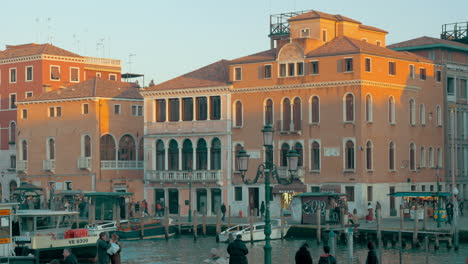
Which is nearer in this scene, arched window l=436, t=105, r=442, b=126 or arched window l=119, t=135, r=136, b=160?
arched window l=436, t=105, r=442, b=126

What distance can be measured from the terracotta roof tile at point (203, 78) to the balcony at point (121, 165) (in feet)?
19.0

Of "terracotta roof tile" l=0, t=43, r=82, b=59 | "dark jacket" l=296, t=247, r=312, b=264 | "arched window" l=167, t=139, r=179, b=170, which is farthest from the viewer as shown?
"terracotta roof tile" l=0, t=43, r=82, b=59

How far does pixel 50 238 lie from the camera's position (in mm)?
40531

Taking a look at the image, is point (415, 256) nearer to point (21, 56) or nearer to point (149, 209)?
point (149, 209)

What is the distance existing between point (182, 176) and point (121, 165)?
699 cm

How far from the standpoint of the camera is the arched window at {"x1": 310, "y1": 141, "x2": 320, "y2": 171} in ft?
202

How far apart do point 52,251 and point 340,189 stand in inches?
933

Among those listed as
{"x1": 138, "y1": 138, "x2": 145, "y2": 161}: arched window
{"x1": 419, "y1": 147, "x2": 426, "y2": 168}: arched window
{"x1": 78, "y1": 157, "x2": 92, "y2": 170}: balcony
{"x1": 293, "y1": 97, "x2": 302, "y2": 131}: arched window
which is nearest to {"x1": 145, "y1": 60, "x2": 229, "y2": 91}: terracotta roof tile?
{"x1": 293, "y1": 97, "x2": 302, "y2": 131}: arched window

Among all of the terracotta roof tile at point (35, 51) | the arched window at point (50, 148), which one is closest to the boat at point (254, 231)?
the arched window at point (50, 148)

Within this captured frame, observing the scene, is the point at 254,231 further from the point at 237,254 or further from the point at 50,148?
the point at 50,148

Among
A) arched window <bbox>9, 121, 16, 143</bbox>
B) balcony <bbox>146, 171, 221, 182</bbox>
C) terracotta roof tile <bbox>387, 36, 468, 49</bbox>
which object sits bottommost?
balcony <bbox>146, 171, 221, 182</bbox>

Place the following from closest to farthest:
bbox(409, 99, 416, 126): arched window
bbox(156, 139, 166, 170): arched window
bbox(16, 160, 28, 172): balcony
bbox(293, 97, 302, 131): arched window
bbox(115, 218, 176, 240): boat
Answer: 1. bbox(115, 218, 176, 240): boat
2. bbox(293, 97, 302, 131): arched window
3. bbox(409, 99, 416, 126): arched window
4. bbox(156, 139, 166, 170): arched window
5. bbox(16, 160, 28, 172): balcony

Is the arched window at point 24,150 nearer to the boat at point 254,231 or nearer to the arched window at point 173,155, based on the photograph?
the arched window at point 173,155

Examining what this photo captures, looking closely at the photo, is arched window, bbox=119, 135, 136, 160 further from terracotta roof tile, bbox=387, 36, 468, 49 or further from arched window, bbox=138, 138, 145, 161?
terracotta roof tile, bbox=387, 36, 468, 49
